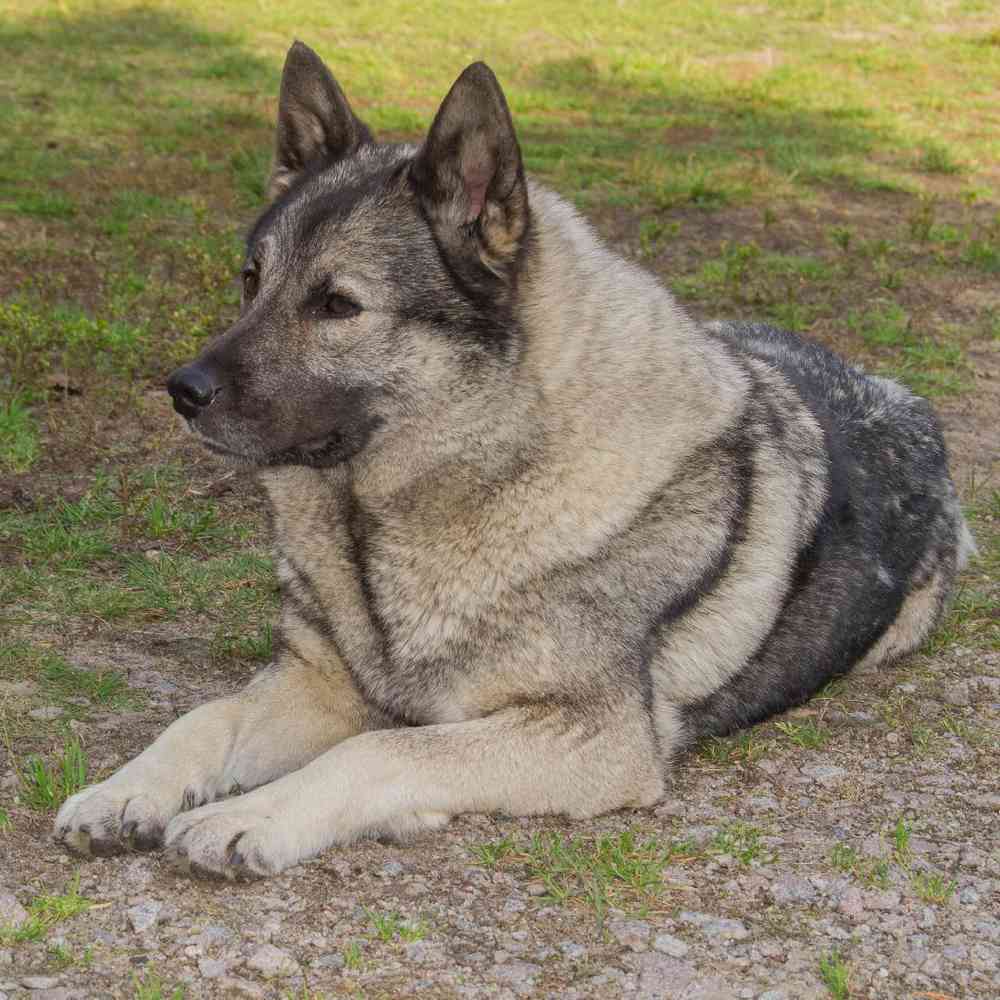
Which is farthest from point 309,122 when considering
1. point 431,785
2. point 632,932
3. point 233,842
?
point 632,932

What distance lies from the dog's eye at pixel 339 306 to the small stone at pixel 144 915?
5.15 ft

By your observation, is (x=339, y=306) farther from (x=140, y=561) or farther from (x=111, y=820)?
(x=140, y=561)

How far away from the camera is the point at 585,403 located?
13.1 ft

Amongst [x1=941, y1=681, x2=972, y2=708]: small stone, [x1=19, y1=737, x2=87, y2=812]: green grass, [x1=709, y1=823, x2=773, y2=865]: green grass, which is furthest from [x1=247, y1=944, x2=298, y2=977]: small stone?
[x1=941, y1=681, x2=972, y2=708]: small stone

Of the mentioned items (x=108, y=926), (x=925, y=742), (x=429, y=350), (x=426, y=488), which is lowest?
(x=925, y=742)

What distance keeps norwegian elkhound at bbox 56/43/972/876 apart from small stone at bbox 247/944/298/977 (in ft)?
1.01

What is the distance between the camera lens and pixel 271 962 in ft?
10.5

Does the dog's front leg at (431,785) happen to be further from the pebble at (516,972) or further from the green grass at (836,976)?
the green grass at (836,976)

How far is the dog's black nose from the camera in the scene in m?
3.72

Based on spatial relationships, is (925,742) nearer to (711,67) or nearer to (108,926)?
(108,926)

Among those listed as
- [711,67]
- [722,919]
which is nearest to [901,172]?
[711,67]

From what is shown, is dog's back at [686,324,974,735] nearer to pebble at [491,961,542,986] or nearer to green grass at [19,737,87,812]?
pebble at [491,961,542,986]

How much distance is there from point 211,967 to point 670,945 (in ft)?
3.45

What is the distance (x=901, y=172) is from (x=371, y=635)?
9363 millimetres
